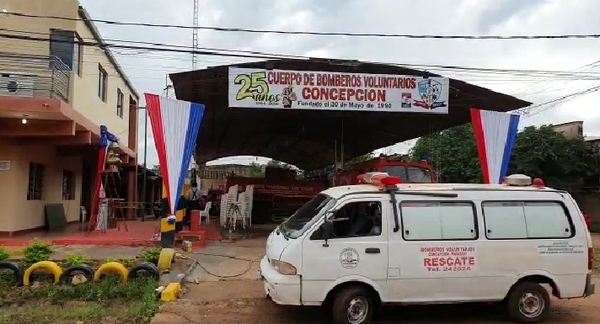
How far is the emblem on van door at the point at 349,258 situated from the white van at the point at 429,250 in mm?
13

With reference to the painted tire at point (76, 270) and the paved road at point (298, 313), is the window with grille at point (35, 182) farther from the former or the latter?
the paved road at point (298, 313)

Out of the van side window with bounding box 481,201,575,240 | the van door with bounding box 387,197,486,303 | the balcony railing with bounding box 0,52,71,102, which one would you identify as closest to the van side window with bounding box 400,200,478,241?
the van door with bounding box 387,197,486,303

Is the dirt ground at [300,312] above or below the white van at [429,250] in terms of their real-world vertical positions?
below

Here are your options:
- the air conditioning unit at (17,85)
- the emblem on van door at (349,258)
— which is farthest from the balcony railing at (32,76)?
the emblem on van door at (349,258)

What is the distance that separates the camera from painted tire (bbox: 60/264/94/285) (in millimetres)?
9105

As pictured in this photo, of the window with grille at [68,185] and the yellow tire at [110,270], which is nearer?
the yellow tire at [110,270]

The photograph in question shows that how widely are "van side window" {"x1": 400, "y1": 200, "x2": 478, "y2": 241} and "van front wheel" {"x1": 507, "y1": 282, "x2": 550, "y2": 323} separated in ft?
3.21

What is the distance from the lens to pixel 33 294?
858 cm

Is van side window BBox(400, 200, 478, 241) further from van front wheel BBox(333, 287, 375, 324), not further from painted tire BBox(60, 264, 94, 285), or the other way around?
painted tire BBox(60, 264, 94, 285)

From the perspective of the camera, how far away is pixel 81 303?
8.25m

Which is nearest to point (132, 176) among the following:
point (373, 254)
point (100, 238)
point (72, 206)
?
point (72, 206)

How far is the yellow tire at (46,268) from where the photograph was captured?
30.1 feet

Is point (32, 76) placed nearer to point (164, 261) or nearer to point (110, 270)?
point (164, 261)

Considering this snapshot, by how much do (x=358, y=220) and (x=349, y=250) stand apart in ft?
1.41
